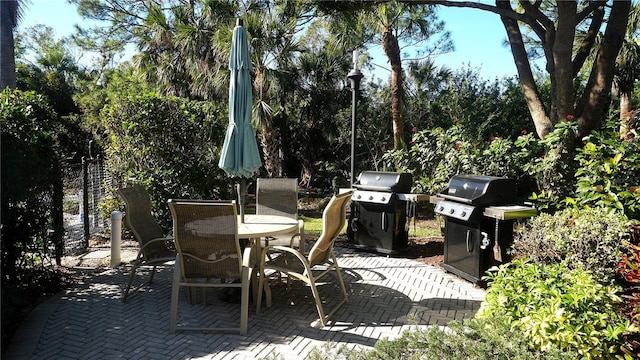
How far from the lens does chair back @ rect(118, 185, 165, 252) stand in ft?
13.4

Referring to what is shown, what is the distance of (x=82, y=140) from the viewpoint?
15609 mm

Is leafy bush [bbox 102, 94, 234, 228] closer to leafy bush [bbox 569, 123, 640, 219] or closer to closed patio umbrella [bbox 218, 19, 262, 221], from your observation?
closed patio umbrella [bbox 218, 19, 262, 221]

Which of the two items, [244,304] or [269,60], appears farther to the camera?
[269,60]

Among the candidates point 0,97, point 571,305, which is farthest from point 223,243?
point 0,97

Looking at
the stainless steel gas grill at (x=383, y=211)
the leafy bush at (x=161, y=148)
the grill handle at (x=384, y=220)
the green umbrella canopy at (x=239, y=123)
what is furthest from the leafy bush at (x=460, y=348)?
the leafy bush at (x=161, y=148)

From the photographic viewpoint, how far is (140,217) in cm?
434

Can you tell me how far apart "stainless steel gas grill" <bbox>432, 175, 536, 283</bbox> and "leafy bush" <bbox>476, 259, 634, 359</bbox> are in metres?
1.38

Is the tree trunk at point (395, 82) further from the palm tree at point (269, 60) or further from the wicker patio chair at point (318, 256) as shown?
the wicker patio chair at point (318, 256)

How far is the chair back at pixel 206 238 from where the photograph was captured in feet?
10.8

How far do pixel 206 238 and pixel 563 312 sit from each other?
2.48 metres

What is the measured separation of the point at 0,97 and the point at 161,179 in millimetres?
2547

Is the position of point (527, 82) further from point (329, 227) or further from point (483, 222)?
point (329, 227)

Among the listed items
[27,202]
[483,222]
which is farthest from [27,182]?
[483,222]

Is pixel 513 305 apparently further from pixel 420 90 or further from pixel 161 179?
pixel 420 90
